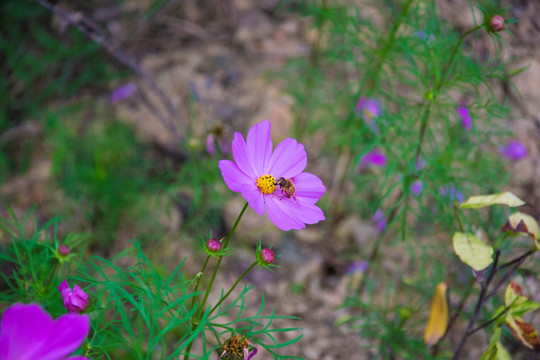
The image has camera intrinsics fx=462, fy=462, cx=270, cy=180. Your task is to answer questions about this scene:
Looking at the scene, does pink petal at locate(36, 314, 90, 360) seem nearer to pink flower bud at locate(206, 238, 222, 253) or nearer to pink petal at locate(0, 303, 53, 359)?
pink petal at locate(0, 303, 53, 359)

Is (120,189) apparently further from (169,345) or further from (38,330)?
(38,330)

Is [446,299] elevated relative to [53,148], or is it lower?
elevated

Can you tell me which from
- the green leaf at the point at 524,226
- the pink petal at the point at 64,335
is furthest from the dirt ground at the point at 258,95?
the pink petal at the point at 64,335

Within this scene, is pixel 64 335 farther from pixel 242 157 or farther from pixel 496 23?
pixel 496 23

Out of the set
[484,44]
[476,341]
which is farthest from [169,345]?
[484,44]

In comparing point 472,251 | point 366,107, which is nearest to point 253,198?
point 472,251

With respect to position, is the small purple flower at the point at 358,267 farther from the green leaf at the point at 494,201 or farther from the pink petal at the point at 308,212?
the pink petal at the point at 308,212
